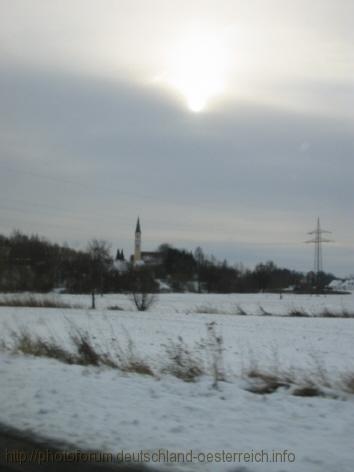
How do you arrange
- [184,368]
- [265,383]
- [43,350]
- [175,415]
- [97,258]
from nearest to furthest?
[175,415]
[265,383]
[184,368]
[43,350]
[97,258]

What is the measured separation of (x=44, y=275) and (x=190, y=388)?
8408cm

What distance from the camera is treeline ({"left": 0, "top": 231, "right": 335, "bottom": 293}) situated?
76844 mm

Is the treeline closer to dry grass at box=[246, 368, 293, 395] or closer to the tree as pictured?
the tree

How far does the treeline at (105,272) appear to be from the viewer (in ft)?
→ 252

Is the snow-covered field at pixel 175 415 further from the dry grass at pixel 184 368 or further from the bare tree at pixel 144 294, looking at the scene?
the bare tree at pixel 144 294

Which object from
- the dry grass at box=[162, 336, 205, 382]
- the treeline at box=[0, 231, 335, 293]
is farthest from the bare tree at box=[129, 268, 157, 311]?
the dry grass at box=[162, 336, 205, 382]

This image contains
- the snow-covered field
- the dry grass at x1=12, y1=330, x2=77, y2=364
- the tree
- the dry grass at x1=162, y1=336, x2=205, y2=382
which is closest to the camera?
the snow-covered field

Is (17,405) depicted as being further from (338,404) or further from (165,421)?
(338,404)

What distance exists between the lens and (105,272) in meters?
84.3

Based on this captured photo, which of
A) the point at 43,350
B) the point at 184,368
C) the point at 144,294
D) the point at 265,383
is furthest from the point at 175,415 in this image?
the point at 144,294

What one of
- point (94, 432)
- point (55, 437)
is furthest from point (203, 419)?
point (55, 437)

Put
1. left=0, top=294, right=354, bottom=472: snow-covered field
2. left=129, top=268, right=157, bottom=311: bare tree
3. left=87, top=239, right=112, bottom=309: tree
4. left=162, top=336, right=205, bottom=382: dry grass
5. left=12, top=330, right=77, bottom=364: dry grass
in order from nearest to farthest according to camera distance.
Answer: left=0, top=294, right=354, bottom=472: snow-covered field, left=162, top=336, right=205, bottom=382: dry grass, left=12, top=330, right=77, bottom=364: dry grass, left=129, top=268, right=157, bottom=311: bare tree, left=87, top=239, right=112, bottom=309: tree

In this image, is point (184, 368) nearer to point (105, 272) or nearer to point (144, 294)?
point (144, 294)

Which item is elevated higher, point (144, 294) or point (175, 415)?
point (175, 415)
